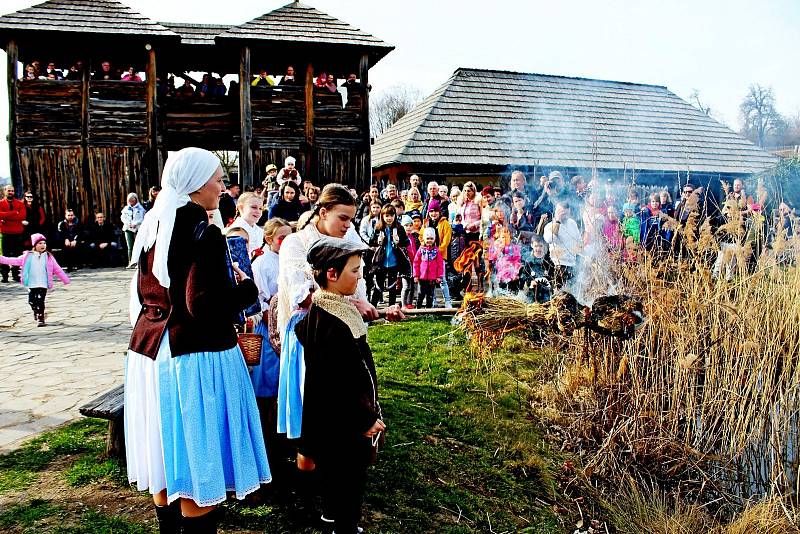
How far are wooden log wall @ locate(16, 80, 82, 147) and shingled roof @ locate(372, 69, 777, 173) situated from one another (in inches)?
316

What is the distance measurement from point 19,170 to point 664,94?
2183 cm

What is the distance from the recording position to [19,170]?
1467cm

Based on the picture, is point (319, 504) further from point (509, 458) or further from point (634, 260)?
point (634, 260)

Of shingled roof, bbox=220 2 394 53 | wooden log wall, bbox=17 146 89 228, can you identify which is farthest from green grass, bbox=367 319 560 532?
wooden log wall, bbox=17 146 89 228

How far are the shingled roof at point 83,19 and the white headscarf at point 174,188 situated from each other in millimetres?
14126

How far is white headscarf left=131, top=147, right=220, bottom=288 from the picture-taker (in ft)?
8.39

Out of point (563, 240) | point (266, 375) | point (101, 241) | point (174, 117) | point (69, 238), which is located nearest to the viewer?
point (266, 375)

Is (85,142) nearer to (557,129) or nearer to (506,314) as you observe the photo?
(557,129)

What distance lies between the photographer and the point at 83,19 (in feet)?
49.1

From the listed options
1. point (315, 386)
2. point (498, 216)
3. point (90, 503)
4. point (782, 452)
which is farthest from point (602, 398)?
point (498, 216)

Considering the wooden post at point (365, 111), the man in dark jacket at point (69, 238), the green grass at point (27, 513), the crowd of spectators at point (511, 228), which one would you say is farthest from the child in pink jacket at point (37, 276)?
the wooden post at point (365, 111)

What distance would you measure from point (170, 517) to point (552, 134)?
17.7 m

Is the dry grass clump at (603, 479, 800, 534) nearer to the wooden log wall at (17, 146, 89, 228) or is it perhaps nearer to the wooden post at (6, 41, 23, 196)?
the wooden log wall at (17, 146, 89, 228)

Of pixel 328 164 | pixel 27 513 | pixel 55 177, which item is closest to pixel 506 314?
pixel 27 513
